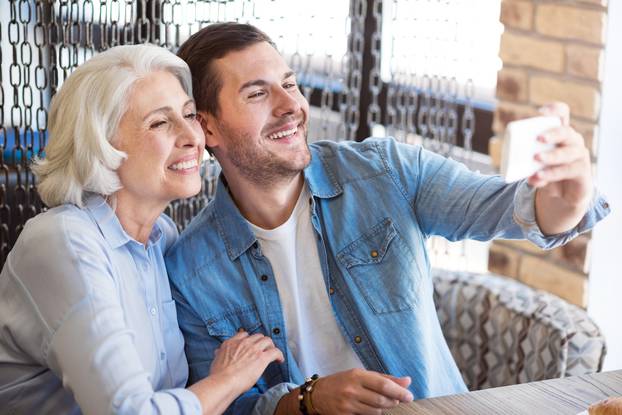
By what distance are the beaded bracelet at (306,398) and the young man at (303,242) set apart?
17cm

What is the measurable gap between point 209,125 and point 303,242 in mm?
322

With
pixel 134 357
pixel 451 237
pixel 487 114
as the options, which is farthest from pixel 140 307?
pixel 487 114

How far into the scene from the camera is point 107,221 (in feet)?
Result: 6.03

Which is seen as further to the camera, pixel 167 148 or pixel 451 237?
pixel 451 237

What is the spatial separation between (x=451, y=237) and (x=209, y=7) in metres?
0.91

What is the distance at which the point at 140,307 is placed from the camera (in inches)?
73.4

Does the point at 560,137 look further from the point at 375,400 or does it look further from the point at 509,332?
the point at 509,332

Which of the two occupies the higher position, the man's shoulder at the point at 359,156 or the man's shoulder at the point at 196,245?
the man's shoulder at the point at 359,156

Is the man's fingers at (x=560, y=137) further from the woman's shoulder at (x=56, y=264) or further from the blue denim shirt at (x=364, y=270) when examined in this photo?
the woman's shoulder at (x=56, y=264)

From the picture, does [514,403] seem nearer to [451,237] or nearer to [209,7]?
[451,237]

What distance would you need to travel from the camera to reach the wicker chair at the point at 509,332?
6.95 ft

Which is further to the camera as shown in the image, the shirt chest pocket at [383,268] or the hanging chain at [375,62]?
the hanging chain at [375,62]

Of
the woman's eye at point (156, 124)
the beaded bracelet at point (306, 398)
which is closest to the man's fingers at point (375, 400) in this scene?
the beaded bracelet at point (306, 398)

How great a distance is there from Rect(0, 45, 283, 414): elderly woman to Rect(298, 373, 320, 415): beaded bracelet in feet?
0.28
